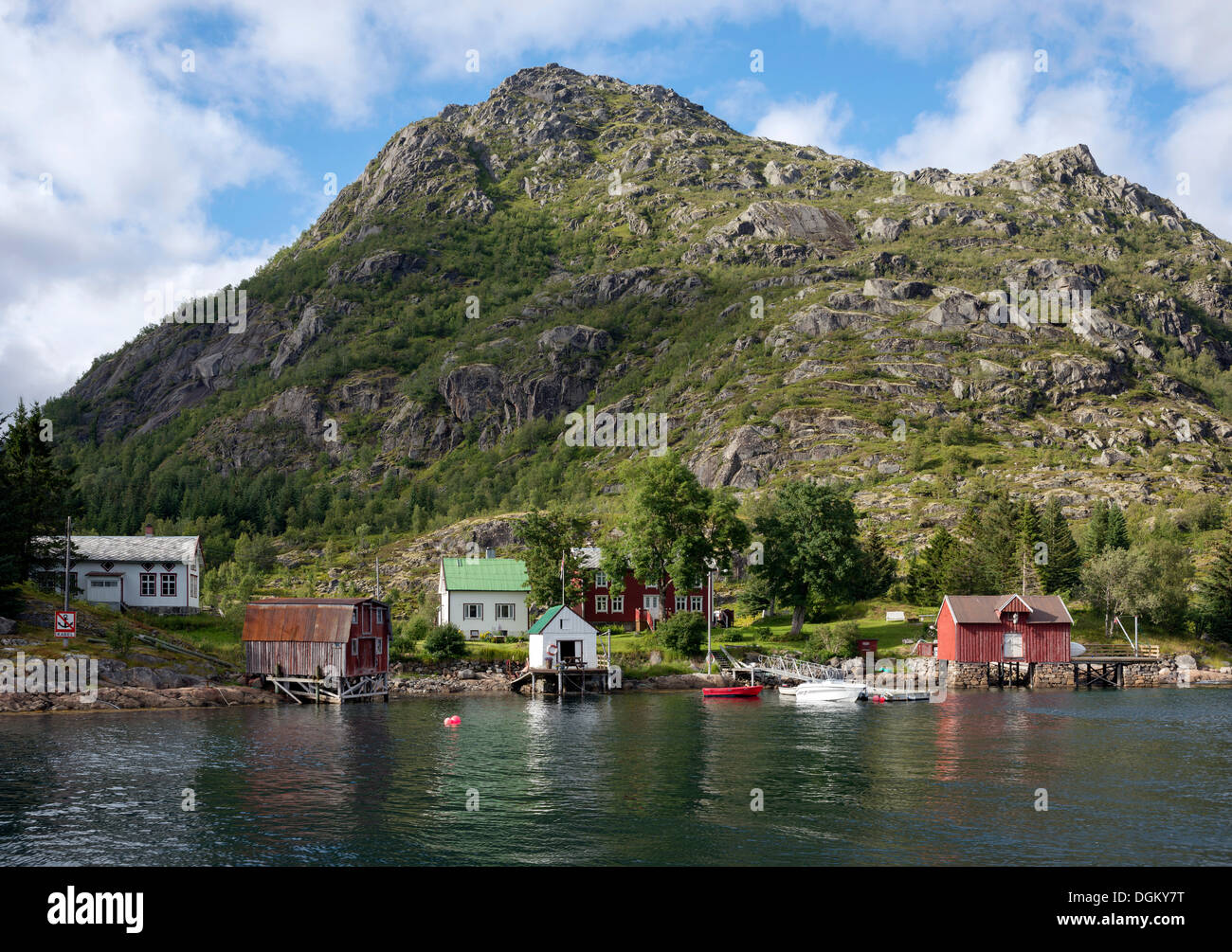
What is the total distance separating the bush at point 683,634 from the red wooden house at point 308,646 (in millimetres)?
29133

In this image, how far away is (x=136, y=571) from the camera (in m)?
83.9

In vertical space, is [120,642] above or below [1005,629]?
above

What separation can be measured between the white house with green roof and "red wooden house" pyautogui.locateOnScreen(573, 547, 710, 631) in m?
7.43

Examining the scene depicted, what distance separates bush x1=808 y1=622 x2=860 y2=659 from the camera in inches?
3524

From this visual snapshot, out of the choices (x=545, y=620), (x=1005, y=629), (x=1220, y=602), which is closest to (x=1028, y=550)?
(x=1220, y=602)

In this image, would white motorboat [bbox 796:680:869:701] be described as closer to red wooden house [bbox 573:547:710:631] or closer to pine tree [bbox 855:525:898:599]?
pine tree [bbox 855:525:898:599]

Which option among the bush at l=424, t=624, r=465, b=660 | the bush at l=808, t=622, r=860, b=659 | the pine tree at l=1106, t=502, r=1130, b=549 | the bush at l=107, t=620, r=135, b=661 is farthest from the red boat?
the pine tree at l=1106, t=502, r=1130, b=549

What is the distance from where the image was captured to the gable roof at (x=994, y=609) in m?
89.2

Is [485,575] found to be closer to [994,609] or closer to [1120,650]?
[994,609]

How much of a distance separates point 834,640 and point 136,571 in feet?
220

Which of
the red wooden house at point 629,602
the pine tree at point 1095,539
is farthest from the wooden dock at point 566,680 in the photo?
the pine tree at point 1095,539

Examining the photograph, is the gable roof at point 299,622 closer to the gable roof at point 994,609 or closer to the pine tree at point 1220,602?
the gable roof at point 994,609

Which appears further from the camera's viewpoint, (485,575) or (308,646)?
(485,575)
